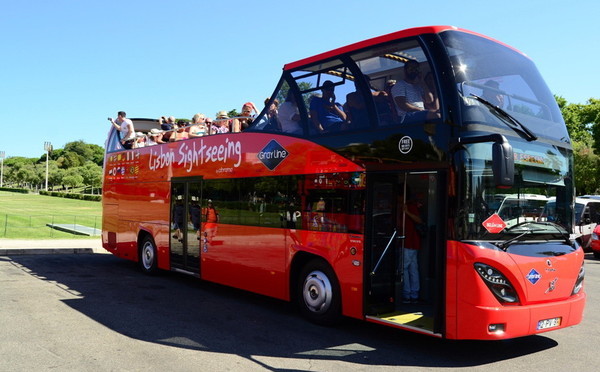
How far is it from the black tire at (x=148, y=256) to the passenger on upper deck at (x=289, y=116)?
5.59m

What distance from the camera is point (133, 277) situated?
39.3ft

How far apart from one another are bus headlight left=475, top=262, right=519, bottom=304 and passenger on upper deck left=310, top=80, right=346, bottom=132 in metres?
2.84

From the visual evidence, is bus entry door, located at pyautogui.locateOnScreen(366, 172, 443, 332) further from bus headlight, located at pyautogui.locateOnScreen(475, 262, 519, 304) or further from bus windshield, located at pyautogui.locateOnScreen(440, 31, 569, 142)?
bus windshield, located at pyautogui.locateOnScreen(440, 31, 569, 142)

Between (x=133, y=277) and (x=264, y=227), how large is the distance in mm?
4862

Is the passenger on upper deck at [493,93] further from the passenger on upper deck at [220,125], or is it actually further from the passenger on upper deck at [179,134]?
the passenger on upper deck at [179,134]

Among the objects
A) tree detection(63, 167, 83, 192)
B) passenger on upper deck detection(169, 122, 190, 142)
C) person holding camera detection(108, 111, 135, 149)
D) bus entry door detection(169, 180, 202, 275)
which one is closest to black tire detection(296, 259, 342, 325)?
bus entry door detection(169, 180, 202, 275)

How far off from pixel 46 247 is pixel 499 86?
15.3 meters

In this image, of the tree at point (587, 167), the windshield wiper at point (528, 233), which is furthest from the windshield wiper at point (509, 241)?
the tree at point (587, 167)

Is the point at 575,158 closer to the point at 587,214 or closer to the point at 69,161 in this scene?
the point at 587,214

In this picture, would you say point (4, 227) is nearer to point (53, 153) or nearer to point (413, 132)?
point (413, 132)

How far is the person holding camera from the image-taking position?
13.7m

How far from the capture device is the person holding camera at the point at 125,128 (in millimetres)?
13703

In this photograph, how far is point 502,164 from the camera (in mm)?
5238

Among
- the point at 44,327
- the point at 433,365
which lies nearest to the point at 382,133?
the point at 433,365
